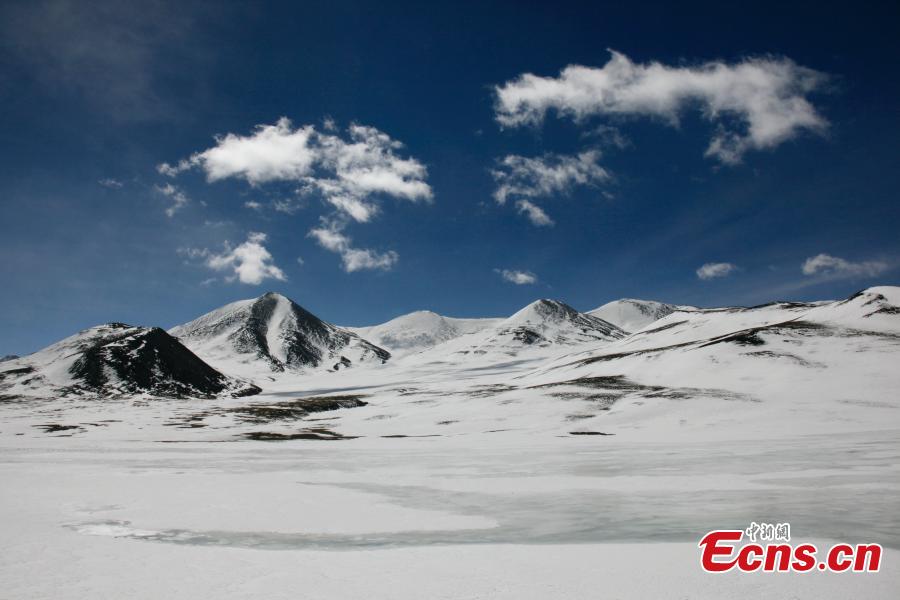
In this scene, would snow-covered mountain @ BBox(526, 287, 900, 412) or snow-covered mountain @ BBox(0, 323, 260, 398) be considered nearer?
snow-covered mountain @ BBox(526, 287, 900, 412)

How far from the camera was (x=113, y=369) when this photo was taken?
15200 cm

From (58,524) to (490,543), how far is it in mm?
11063

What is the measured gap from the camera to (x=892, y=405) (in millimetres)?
70812

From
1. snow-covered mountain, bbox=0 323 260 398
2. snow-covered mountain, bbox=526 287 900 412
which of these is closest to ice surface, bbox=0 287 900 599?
snow-covered mountain, bbox=526 287 900 412

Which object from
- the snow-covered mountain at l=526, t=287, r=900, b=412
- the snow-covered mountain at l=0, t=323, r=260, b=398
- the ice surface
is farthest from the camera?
the snow-covered mountain at l=0, t=323, r=260, b=398

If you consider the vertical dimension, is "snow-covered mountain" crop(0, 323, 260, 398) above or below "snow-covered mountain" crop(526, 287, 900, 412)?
above

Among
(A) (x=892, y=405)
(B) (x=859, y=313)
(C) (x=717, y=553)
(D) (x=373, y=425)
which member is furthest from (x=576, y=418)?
(B) (x=859, y=313)

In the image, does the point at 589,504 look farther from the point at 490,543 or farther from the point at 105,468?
the point at 105,468

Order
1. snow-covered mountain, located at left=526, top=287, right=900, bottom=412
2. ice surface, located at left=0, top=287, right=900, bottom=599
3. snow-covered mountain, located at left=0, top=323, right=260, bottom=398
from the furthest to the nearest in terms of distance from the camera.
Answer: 1. snow-covered mountain, located at left=0, top=323, right=260, bottom=398
2. snow-covered mountain, located at left=526, top=287, right=900, bottom=412
3. ice surface, located at left=0, top=287, right=900, bottom=599

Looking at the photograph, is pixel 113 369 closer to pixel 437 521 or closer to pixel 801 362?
pixel 437 521

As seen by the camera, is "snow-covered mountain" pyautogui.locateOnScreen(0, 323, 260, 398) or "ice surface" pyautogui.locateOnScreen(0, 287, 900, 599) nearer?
"ice surface" pyautogui.locateOnScreen(0, 287, 900, 599)

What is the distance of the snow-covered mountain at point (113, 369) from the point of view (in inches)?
5458

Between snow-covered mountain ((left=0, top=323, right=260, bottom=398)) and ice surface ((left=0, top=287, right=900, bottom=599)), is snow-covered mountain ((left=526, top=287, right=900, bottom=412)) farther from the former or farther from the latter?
snow-covered mountain ((left=0, top=323, right=260, bottom=398))

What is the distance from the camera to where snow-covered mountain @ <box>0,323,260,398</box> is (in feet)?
455
